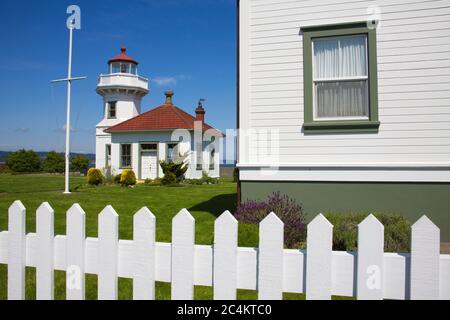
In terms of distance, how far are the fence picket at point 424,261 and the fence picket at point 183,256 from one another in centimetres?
131

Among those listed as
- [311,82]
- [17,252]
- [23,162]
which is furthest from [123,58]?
[17,252]

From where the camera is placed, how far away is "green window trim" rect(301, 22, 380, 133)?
22.4 ft

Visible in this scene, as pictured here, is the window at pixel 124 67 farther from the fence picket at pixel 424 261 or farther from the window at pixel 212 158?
the fence picket at pixel 424 261

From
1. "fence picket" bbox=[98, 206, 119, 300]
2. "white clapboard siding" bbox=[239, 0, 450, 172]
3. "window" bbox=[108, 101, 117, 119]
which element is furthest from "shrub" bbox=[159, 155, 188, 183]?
"fence picket" bbox=[98, 206, 119, 300]

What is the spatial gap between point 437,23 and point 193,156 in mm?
21001

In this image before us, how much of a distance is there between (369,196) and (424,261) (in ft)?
16.7

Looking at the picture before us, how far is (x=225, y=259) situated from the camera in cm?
215

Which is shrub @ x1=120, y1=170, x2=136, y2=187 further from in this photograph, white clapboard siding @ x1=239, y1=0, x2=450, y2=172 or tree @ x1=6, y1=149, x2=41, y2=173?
tree @ x1=6, y1=149, x2=41, y2=173

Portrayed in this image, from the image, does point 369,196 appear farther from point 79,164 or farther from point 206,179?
point 79,164

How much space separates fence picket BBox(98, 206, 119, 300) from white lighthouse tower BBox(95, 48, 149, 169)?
2732 cm

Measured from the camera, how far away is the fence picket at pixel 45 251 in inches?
98.5

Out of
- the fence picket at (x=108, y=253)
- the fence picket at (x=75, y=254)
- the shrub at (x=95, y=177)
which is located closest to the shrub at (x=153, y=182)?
the shrub at (x=95, y=177)

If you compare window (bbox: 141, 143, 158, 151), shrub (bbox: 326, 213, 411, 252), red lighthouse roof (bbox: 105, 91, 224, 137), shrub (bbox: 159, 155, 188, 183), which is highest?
red lighthouse roof (bbox: 105, 91, 224, 137)

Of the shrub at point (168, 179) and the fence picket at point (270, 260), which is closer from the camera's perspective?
the fence picket at point (270, 260)
